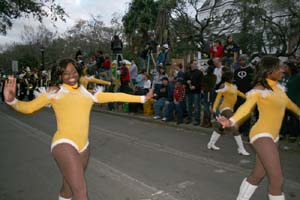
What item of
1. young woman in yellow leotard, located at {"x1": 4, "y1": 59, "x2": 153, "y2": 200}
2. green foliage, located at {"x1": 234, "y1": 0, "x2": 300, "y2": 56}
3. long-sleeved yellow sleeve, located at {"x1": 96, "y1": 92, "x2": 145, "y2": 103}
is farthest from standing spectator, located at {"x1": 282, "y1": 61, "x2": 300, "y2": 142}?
green foliage, located at {"x1": 234, "y1": 0, "x2": 300, "y2": 56}

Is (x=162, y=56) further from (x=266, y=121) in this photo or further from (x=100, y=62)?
(x=266, y=121)

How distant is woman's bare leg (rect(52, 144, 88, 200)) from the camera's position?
3.48 m

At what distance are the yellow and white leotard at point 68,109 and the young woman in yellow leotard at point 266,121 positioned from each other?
1470 millimetres

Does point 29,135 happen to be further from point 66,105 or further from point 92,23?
point 92,23

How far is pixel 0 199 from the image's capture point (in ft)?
17.8

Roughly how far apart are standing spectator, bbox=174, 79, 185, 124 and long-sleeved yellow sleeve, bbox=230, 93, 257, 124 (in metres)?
7.65

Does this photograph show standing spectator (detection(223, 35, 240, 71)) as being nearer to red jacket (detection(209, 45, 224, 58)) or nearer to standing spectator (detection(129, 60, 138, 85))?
red jacket (detection(209, 45, 224, 58))

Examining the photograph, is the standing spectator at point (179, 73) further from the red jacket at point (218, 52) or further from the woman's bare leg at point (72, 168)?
the woman's bare leg at point (72, 168)

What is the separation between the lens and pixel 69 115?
3.79 meters

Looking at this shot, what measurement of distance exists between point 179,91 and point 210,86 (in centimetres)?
122

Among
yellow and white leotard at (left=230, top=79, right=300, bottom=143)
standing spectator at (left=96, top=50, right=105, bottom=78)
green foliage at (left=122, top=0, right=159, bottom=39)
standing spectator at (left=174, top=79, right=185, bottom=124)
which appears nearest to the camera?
yellow and white leotard at (left=230, top=79, right=300, bottom=143)

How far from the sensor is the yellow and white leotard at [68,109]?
12.3 feet

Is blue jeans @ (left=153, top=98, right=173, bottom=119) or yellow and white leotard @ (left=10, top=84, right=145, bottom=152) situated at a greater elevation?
yellow and white leotard @ (left=10, top=84, right=145, bottom=152)

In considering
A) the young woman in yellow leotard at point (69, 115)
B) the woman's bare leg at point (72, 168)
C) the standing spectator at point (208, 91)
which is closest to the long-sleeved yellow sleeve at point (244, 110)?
the young woman in yellow leotard at point (69, 115)
